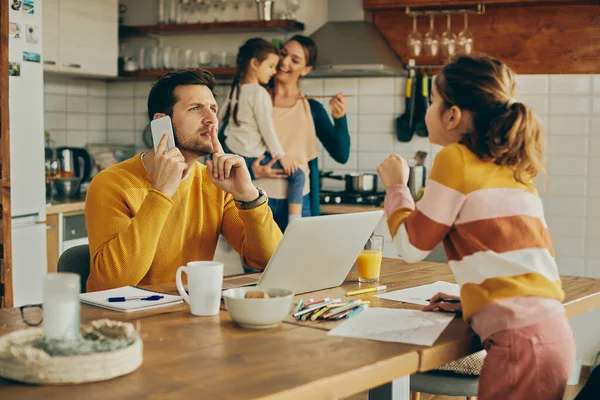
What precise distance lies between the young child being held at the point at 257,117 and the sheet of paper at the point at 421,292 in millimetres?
1722

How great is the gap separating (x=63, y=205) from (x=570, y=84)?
2682 millimetres

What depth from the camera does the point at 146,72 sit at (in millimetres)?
4934

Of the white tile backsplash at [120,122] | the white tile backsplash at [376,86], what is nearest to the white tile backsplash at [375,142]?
the white tile backsplash at [376,86]

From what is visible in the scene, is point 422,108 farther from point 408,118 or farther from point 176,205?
point 176,205

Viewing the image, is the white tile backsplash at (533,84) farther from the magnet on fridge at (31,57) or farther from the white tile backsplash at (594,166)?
the magnet on fridge at (31,57)

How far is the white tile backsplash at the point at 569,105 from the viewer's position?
4168mm

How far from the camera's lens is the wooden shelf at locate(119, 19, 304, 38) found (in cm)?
456

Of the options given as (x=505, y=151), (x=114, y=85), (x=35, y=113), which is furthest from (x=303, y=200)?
(x=505, y=151)

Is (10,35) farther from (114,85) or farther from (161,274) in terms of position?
(161,274)

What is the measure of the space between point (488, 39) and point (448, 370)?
2689 mm

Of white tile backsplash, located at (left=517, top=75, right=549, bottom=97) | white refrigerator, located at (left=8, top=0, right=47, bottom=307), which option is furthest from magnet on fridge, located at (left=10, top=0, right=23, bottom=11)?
white tile backsplash, located at (left=517, top=75, right=549, bottom=97)

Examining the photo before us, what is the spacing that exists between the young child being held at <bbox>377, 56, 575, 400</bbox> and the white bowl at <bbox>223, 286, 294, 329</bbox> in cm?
29

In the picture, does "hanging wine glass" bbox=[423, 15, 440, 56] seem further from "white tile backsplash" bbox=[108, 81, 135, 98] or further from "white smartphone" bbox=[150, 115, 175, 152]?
"white smartphone" bbox=[150, 115, 175, 152]

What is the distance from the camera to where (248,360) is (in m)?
1.38
